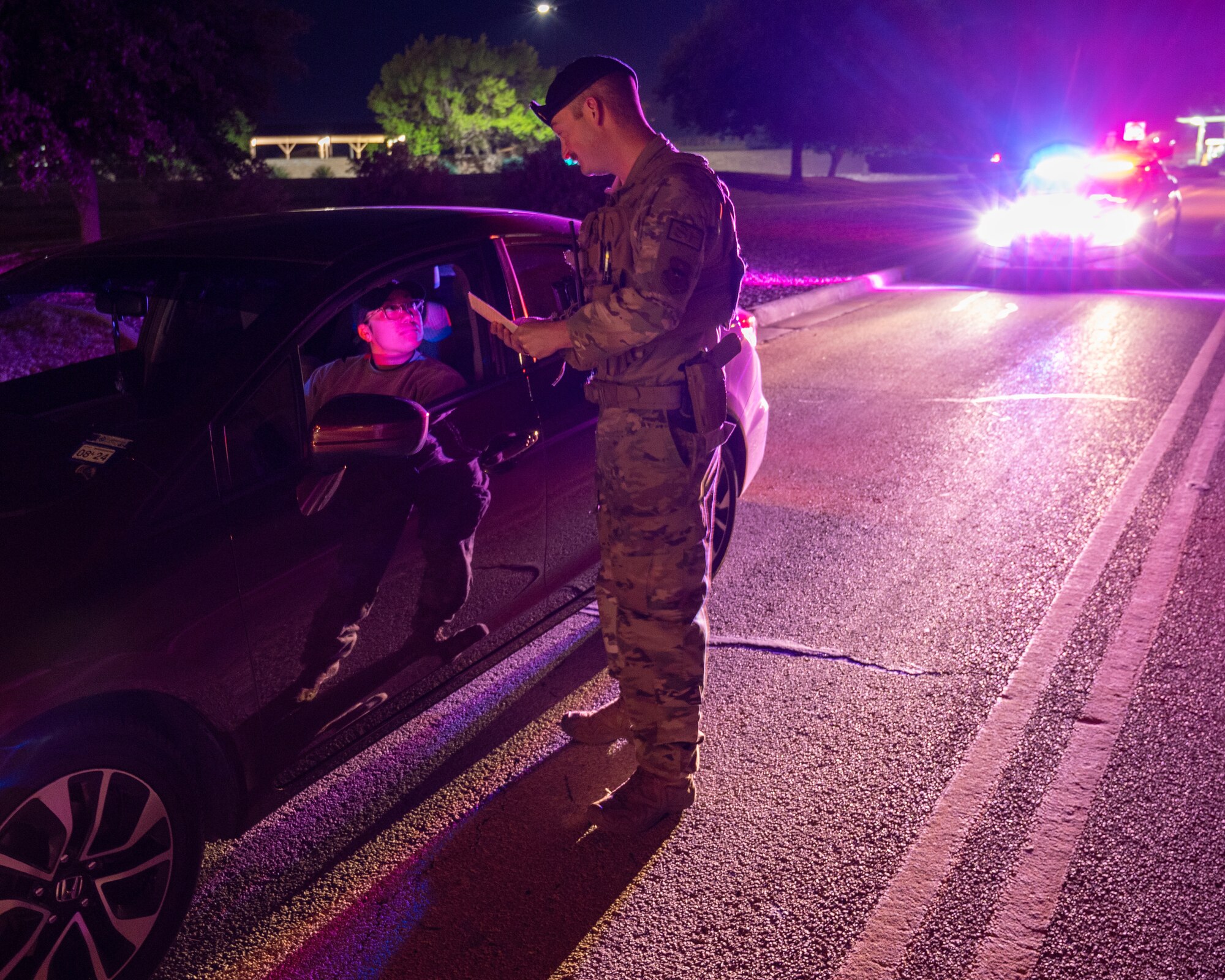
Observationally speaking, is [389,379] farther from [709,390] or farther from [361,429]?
[709,390]

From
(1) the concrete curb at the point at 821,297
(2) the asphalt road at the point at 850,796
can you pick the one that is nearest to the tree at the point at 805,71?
(1) the concrete curb at the point at 821,297

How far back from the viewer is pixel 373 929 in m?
2.60

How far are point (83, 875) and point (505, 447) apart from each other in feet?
5.23

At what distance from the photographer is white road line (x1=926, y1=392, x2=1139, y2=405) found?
7930 mm

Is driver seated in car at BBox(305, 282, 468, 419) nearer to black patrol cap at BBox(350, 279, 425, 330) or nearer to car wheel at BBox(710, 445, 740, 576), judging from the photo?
black patrol cap at BBox(350, 279, 425, 330)

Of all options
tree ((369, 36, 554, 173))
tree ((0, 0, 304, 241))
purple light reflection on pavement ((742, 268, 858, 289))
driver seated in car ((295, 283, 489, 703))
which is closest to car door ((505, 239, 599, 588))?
driver seated in car ((295, 283, 489, 703))

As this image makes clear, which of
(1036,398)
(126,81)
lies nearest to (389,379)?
(1036,398)

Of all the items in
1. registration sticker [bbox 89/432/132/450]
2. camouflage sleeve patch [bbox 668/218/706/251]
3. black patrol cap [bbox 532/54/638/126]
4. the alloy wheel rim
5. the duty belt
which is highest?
black patrol cap [bbox 532/54/638/126]

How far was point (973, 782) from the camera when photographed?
10.5 feet

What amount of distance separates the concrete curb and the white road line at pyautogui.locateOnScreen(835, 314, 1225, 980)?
23.7ft

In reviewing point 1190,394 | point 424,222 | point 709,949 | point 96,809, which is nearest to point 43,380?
point 424,222

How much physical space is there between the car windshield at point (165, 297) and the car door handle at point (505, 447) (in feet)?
2.39

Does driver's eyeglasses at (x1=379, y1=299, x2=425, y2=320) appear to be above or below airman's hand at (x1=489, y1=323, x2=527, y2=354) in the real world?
above

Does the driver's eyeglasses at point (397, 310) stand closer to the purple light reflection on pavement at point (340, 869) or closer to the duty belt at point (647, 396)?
the duty belt at point (647, 396)
